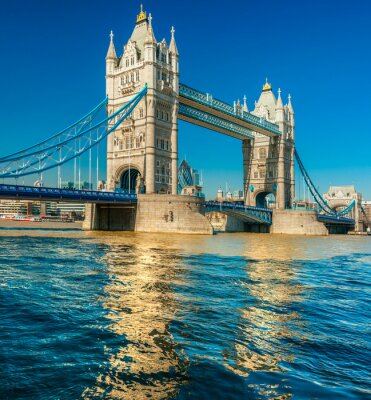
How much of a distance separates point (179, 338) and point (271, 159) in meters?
85.0

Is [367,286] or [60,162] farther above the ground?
[60,162]

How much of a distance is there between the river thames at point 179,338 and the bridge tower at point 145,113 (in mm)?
45600

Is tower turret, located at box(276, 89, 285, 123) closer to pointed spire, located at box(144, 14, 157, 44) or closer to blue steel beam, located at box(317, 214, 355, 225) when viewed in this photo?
blue steel beam, located at box(317, 214, 355, 225)

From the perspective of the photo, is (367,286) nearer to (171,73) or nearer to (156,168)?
(156,168)

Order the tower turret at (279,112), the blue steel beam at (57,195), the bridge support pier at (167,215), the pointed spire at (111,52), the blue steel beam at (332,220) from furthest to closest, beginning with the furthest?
the tower turret at (279,112) → the blue steel beam at (332,220) → the pointed spire at (111,52) → the bridge support pier at (167,215) → the blue steel beam at (57,195)

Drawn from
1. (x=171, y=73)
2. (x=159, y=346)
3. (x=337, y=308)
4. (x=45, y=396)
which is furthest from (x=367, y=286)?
(x=171, y=73)

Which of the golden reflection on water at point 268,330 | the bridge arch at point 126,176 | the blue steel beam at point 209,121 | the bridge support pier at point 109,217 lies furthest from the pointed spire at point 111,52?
the golden reflection on water at point 268,330

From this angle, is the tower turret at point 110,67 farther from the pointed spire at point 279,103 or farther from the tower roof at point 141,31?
the pointed spire at point 279,103

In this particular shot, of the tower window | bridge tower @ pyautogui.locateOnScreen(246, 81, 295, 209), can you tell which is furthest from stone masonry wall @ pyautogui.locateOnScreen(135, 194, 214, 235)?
the tower window

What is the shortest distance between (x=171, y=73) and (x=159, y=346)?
60.2 meters

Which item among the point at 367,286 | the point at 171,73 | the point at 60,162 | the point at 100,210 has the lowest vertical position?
the point at 367,286

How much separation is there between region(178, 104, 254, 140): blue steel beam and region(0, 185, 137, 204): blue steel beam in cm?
2063

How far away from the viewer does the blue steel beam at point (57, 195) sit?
43719 mm

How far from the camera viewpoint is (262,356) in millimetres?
7215
